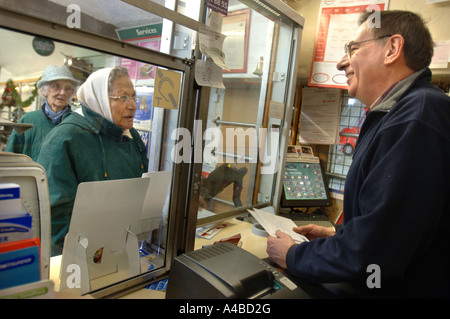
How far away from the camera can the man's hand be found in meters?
1.03

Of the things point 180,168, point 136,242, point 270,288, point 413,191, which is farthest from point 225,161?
point 413,191

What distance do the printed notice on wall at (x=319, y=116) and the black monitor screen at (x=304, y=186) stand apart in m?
0.23

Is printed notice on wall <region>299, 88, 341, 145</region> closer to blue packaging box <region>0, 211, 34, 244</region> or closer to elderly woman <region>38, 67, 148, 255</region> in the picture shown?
elderly woman <region>38, 67, 148, 255</region>

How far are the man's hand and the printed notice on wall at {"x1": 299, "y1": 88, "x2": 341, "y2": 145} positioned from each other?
1.21 m

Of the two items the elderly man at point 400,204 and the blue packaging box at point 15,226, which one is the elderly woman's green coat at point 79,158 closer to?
the blue packaging box at point 15,226

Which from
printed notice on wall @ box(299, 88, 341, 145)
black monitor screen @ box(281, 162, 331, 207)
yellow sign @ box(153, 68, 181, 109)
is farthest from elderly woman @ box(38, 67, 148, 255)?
printed notice on wall @ box(299, 88, 341, 145)

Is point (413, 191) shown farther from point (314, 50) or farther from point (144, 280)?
point (314, 50)

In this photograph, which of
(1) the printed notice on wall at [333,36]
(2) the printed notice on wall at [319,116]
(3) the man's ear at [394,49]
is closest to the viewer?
(3) the man's ear at [394,49]

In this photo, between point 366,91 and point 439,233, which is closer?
point 439,233

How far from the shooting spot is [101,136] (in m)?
0.96

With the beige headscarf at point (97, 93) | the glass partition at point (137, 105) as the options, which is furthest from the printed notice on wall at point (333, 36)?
the beige headscarf at point (97, 93)

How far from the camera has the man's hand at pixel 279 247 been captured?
40.4 inches

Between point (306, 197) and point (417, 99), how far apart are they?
1.23 meters

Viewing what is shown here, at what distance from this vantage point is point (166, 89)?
98cm
